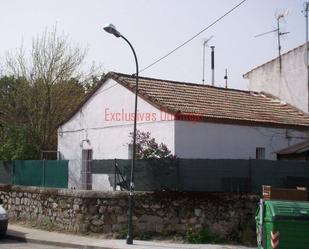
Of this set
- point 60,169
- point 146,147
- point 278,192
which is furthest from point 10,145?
point 278,192

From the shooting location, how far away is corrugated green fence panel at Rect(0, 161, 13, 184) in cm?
2230

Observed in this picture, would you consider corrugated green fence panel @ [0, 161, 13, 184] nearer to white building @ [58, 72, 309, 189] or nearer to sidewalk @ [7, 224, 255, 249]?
white building @ [58, 72, 309, 189]

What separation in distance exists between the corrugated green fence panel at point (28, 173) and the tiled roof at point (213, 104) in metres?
3.72

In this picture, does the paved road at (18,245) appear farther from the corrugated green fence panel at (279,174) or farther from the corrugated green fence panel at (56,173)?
the corrugated green fence panel at (279,174)

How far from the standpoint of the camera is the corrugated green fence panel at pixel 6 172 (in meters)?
22.3

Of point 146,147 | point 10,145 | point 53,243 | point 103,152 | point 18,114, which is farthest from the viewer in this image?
point 18,114

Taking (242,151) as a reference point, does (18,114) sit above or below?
above

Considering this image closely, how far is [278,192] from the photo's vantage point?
47.8 ft

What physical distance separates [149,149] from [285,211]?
662cm

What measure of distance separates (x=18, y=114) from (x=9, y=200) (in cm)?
686

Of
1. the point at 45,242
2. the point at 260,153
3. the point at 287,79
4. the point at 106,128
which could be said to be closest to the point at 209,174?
the point at 45,242

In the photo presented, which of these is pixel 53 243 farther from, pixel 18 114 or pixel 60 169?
pixel 18 114

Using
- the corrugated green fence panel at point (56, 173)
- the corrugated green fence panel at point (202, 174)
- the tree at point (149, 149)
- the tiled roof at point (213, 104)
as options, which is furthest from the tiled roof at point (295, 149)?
the corrugated green fence panel at point (56, 173)

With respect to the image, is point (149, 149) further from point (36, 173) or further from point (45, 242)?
point (36, 173)
